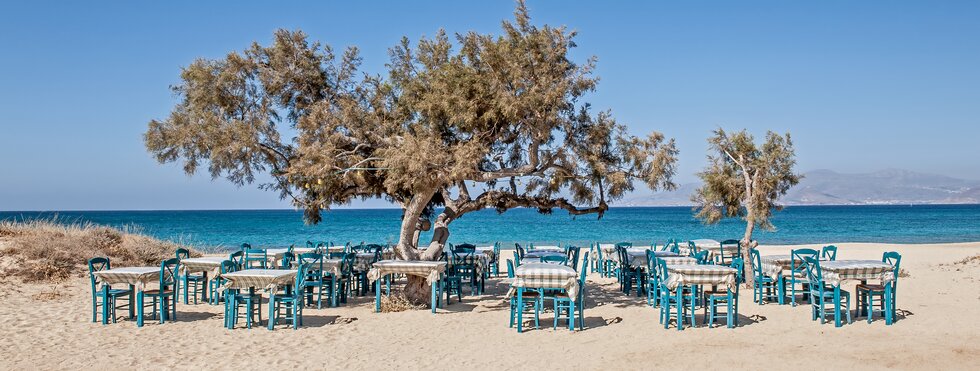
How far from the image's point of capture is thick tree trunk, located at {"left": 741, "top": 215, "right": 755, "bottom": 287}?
12727 mm

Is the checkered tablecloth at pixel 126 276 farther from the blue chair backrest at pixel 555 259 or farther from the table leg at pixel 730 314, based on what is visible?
the table leg at pixel 730 314

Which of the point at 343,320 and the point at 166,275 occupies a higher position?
the point at 166,275

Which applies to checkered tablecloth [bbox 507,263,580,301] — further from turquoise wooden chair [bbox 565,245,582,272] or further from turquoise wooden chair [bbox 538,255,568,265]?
turquoise wooden chair [bbox 565,245,582,272]

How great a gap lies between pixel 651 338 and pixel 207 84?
780 centimetres

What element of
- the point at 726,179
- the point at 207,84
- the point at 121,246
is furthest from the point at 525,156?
the point at 121,246

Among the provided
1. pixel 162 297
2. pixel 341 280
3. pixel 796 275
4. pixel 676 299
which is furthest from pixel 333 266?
pixel 796 275

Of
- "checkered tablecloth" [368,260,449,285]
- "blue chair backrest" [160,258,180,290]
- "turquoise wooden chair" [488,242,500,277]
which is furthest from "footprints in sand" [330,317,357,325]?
"turquoise wooden chair" [488,242,500,277]

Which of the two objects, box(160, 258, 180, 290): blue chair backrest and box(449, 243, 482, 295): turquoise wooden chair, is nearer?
box(160, 258, 180, 290): blue chair backrest

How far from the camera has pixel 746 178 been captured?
12.9 metres

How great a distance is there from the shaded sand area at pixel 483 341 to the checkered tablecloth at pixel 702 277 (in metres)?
0.64

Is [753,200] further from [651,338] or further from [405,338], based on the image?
[405,338]

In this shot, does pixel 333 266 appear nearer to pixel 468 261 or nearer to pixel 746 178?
pixel 468 261

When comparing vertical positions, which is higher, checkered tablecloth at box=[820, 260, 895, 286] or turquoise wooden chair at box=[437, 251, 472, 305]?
checkered tablecloth at box=[820, 260, 895, 286]

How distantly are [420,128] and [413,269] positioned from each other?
227 cm
